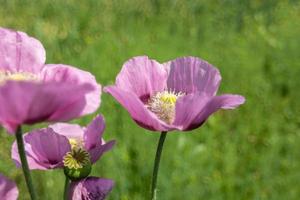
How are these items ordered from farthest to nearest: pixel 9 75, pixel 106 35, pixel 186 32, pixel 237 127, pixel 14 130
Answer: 1. pixel 186 32
2. pixel 106 35
3. pixel 237 127
4. pixel 9 75
5. pixel 14 130

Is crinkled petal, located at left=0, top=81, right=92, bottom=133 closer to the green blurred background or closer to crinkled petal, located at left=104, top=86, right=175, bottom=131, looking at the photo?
crinkled petal, located at left=104, top=86, right=175, bottom=131

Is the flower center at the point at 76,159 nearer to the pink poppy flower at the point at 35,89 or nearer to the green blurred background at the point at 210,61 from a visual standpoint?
the pink poppy flower at the point at 35,89

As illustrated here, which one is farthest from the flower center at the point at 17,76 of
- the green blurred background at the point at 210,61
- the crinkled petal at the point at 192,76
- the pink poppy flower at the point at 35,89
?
the green blurred background at the point at 210,61

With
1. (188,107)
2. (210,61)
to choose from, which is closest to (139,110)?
(188,107)

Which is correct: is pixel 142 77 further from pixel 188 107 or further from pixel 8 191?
pixel 8 191

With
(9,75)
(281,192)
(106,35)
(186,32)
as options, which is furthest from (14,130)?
(186,32)

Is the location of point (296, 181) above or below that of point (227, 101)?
below

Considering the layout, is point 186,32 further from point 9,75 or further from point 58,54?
point 9,75
